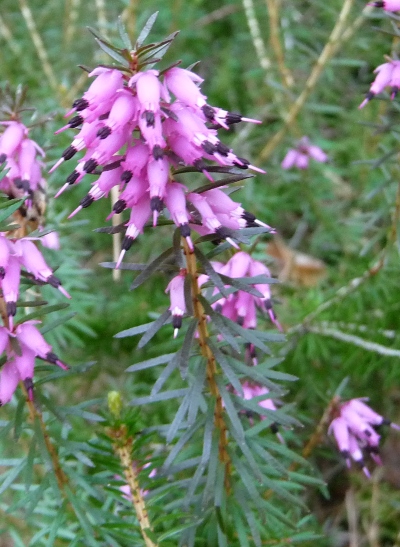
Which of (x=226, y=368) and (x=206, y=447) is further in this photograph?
(x=206, y=447)

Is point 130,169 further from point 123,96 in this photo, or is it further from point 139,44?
point 139,44

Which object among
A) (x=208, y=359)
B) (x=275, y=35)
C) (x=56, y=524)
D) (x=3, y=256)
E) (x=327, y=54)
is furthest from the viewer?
(x=275, y=35)

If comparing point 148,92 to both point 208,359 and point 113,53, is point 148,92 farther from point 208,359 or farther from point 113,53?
point 208,359

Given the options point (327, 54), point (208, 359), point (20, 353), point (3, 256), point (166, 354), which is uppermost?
point (3, 256)

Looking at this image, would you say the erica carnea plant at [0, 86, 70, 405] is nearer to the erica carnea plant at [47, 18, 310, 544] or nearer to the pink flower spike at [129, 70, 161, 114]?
the erica carnea plant at [47, 18, 310, 544]

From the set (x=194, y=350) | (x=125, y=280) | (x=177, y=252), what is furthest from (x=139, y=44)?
(x=125, y=280)

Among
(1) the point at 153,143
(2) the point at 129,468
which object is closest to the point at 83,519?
(2) the point at 129,468
